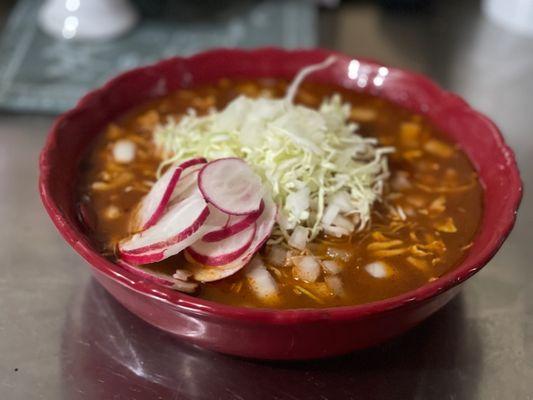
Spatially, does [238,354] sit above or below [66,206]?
below

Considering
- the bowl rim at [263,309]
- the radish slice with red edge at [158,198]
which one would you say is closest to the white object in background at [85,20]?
the bowl rim at [263,309]

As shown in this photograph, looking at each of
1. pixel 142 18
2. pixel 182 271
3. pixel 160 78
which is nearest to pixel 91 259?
pixel 182 271

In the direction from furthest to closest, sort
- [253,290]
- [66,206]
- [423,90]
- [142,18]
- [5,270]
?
[142,18], [423,90], [5,270], [66,206], [253,290]

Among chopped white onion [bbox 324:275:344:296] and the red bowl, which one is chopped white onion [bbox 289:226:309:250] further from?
the red bowl

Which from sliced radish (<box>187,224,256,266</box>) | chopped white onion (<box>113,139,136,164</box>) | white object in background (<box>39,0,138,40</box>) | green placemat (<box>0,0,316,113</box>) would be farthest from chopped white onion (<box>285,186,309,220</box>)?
white object in background (<box>39,0,138,40</box>)

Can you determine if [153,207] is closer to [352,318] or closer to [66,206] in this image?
[66,206]

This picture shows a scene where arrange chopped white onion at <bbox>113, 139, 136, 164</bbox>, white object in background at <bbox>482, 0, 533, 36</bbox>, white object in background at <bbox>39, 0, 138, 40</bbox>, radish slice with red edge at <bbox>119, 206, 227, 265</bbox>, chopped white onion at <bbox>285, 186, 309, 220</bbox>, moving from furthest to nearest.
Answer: white object in background at <bbox>482, 0, 533, 36</bbox>, white object in background at <bbox>39, 0, 138, 40</bbox>, chopped white onion at <bbox>113, 139, 136, 164</bbox>, chopped white onion at <bbox>285, 186, 309, 220</bbox>, radish slice with red edge at <bbox>119, 206, 227, 265</bbox>

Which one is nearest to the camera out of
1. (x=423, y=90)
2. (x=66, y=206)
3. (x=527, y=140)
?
(x=66, y=206)
